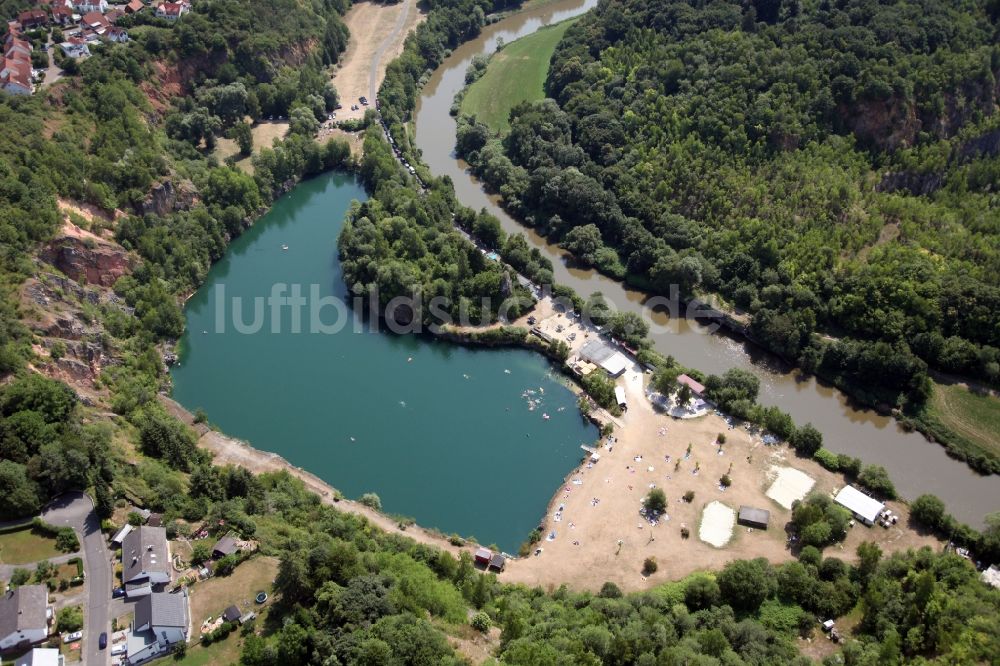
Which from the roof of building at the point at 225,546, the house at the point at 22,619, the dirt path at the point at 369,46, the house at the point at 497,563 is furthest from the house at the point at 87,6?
the house at the point at 497,563

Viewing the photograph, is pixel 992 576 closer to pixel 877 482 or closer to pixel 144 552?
pixel 877 482

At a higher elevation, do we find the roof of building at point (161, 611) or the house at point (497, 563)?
the roof of building at point (161, 611)

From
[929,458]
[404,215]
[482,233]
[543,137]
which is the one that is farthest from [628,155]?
[929,458]

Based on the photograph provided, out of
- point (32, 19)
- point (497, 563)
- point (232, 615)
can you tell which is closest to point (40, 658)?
point (232, 615)

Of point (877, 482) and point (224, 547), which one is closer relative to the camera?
point (224, 547)

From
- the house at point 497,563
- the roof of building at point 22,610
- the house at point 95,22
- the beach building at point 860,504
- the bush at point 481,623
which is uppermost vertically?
the house at point 95,22

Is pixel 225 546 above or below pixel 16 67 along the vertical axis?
below

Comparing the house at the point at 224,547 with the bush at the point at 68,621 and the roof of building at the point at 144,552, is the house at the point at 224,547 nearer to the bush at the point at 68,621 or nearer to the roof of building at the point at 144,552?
the roof of building at the point at 144,552
